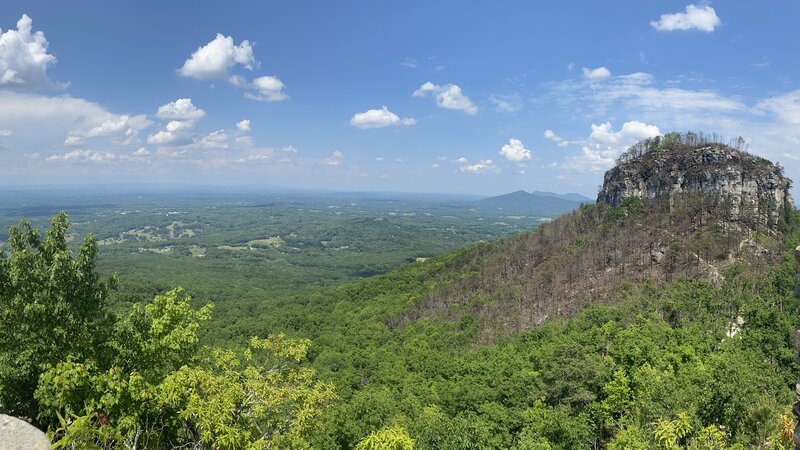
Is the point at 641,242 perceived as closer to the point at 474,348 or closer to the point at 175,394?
the point at 474,348

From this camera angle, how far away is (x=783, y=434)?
61.9ft

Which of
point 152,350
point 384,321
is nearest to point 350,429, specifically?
point 152,350

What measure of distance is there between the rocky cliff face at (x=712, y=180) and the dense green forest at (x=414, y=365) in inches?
187

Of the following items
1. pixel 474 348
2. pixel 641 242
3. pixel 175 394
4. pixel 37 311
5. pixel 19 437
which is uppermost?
pixel 37 311

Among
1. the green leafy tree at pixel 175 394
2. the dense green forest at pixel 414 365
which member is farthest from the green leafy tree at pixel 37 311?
the green leafy tree at pixel 175 394

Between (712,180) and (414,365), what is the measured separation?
66725 millimetres

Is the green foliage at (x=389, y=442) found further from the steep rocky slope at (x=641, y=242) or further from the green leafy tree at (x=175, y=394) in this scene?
the steep rocky slope at (x=641, y=242)

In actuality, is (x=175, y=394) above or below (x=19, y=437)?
below

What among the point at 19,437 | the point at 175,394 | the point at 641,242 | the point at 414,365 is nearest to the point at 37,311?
the point at 175,394

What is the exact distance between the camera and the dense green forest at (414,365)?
478 inches

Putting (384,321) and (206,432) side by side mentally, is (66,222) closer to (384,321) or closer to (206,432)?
(206,432)

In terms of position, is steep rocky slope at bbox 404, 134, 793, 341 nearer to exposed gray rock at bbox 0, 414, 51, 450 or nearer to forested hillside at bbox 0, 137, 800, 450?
forested hillside at bbox 0, 137, 800, 450

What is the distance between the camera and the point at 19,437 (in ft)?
27.1

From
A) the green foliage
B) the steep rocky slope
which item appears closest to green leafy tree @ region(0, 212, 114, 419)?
the green foliage
